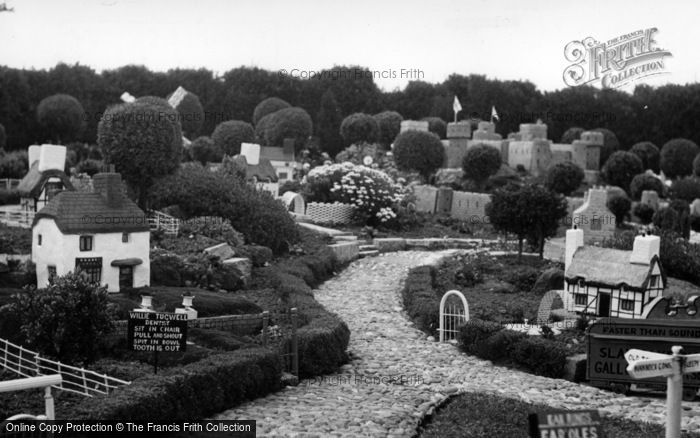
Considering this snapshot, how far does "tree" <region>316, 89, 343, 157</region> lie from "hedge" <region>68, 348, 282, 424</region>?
170ft

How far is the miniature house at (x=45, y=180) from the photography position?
30.8m

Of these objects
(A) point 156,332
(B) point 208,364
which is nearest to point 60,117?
(A) point 156,332

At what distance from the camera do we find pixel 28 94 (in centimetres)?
5984

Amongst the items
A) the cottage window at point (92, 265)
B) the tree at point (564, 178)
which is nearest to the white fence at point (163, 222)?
the cottage window at point (92, 265)

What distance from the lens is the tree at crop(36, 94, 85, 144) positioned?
54812 mm

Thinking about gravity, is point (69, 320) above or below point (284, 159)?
below

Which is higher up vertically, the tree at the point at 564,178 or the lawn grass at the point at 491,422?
the tree at the point at 564,178

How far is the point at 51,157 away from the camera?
A: 31.2 metres

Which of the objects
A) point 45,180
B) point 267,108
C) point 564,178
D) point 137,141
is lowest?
point 45,180

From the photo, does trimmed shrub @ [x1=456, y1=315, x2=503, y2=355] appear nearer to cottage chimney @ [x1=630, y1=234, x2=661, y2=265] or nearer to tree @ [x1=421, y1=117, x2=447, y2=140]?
cottage chimney @ [x1=630, y1=234, x2=661, y2=265]

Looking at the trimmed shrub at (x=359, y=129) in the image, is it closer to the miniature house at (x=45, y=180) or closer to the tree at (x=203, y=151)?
the tree at (x=203, y=151)

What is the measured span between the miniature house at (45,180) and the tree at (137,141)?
5.01 feet

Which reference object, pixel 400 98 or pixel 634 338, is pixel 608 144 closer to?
pixel 400 98

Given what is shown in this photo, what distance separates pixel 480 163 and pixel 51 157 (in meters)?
28.1
